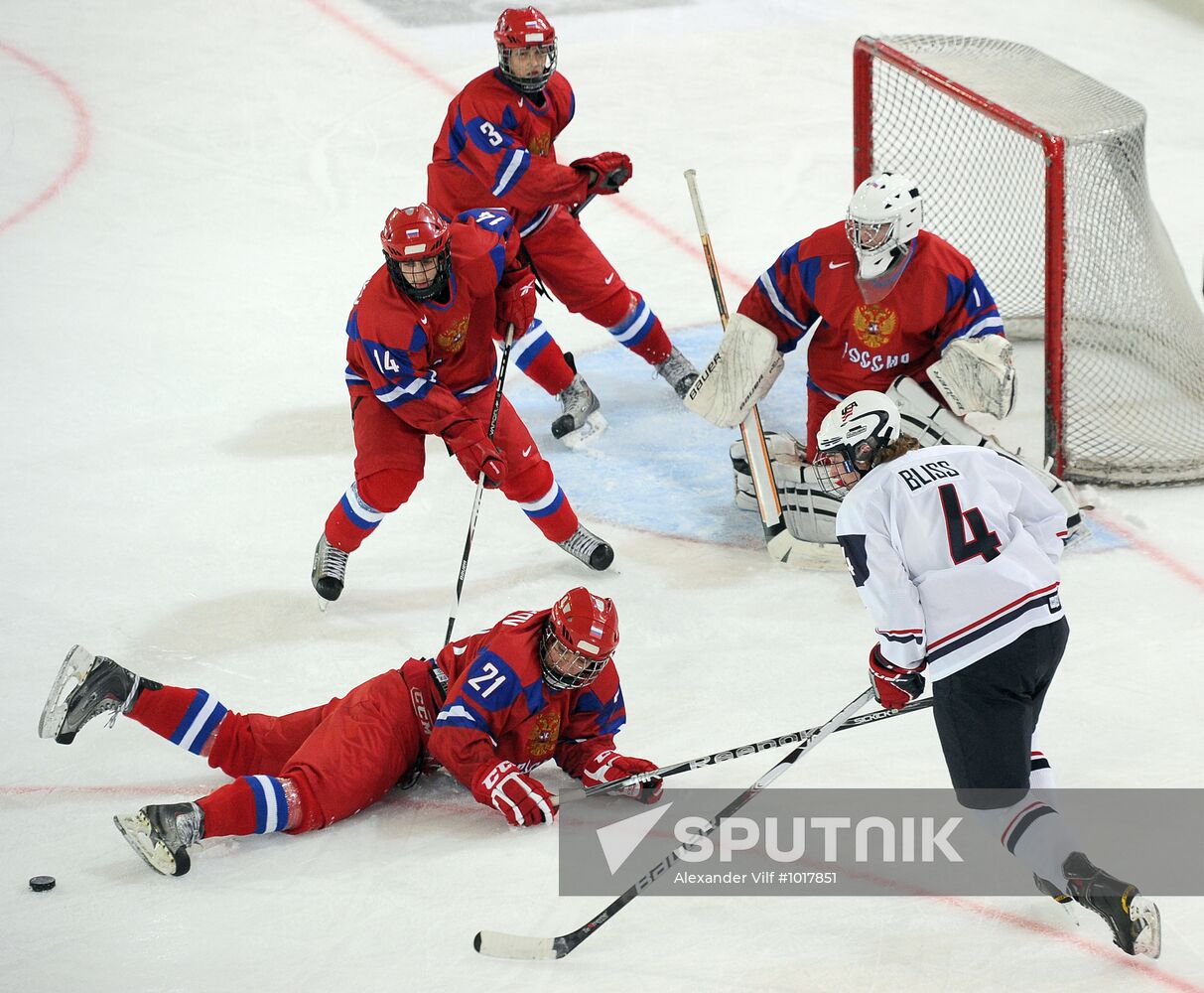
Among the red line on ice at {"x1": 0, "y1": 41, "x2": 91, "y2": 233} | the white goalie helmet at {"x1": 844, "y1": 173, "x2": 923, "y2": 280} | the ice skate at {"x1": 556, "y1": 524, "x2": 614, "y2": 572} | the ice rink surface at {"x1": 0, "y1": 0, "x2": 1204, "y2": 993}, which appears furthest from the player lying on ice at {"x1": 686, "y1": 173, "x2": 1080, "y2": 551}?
the red line on ice at {"x1": 0, "y1": 41, "x2": 91, "y2": 233}

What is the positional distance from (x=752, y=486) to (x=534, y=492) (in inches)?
26.3

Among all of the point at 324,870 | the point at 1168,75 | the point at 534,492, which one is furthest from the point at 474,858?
the point at 1168,75

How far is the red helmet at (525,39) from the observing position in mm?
4777

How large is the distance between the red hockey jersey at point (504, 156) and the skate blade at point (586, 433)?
60 centimetres

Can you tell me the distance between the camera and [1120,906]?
2.84 m

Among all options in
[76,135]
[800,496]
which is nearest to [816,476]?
[800,496]

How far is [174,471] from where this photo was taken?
16.8 ft

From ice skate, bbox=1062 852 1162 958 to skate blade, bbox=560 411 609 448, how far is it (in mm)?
2597

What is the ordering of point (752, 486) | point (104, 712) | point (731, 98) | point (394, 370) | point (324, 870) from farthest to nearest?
1. point (731, 98)
2. point (752, 486)
3. point (394, 370)
4. point (104, 712)
5. point (324, 870)

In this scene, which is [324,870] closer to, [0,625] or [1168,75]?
[0,625]

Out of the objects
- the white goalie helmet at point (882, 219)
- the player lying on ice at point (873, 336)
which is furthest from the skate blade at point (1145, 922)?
the white goalie helmet at point (882, 219)

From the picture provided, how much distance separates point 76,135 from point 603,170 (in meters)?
3.27

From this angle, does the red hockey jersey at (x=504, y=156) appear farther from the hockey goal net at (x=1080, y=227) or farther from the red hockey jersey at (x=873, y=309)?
the hockey goal net at (x=1080, y=227)

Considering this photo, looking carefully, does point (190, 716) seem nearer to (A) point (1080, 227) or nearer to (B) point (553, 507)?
(B) point (553, 507)
